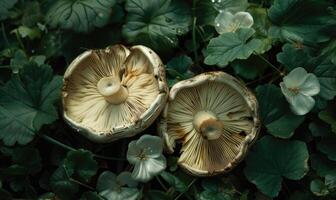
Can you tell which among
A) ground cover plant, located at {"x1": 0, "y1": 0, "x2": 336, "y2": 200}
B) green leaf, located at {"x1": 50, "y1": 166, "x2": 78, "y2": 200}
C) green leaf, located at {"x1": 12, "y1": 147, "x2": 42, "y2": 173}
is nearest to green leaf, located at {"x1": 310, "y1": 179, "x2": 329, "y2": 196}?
ground cover plant, located at {"x1": 0, "y1": 0, "x2": 336, "y2": 200}

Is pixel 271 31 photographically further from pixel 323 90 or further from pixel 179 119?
pixel 179 119

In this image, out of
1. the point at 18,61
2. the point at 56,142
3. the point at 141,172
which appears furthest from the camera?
the point at 18,61

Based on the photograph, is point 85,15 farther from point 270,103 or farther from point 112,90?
point 270,103

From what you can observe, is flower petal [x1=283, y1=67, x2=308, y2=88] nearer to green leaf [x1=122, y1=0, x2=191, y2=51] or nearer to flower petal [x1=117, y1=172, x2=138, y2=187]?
green leaf [x1=122, y1=0, x2=191, y2=51]

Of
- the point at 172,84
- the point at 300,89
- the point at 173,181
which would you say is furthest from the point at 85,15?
the point at 300,89

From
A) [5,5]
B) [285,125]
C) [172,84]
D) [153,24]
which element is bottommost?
[285,125]

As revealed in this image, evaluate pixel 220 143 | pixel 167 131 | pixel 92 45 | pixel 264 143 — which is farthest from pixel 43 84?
pixel 264 143

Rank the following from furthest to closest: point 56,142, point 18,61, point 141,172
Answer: point 18,61 → point 56,142 → point 141,172
